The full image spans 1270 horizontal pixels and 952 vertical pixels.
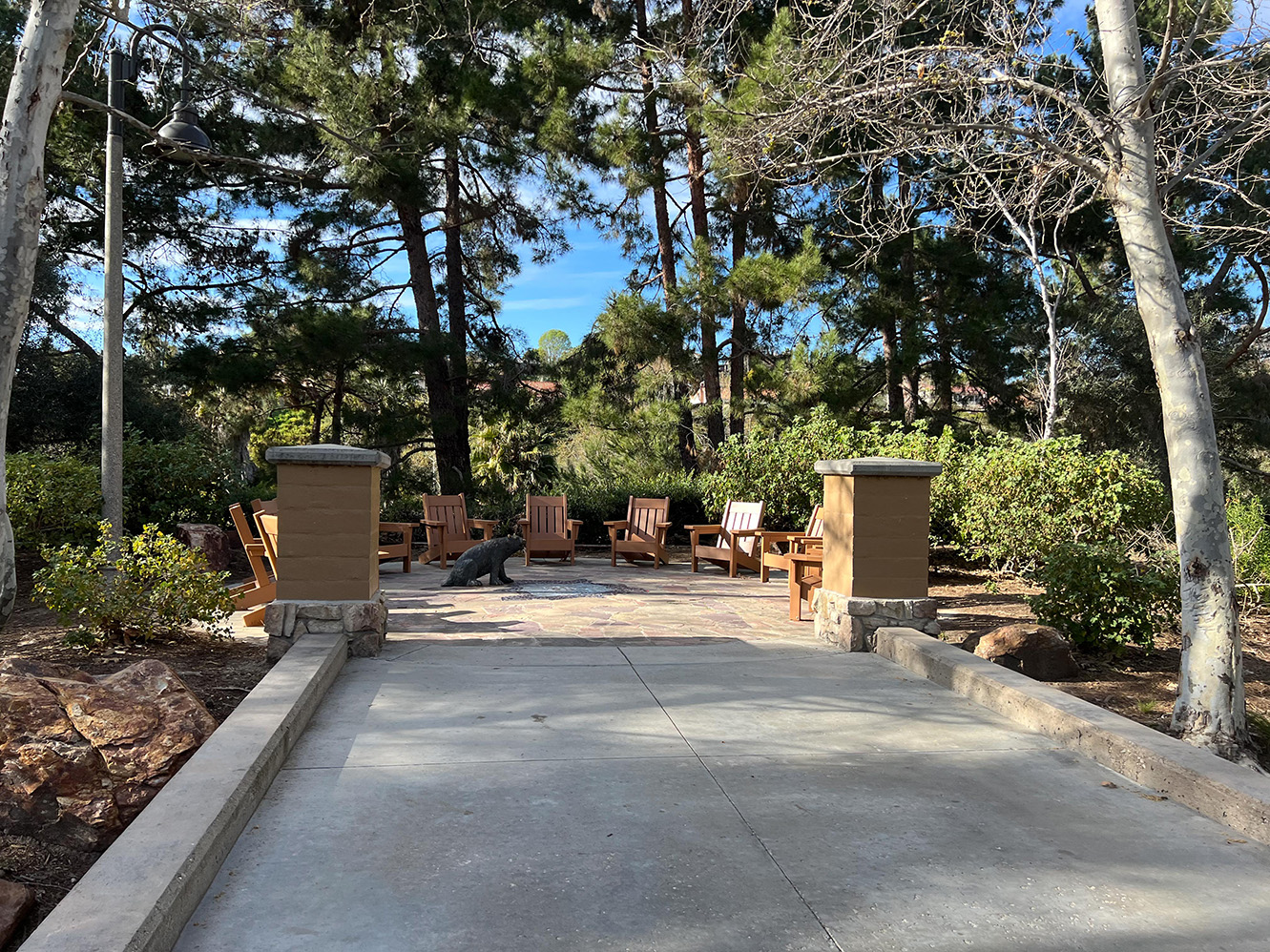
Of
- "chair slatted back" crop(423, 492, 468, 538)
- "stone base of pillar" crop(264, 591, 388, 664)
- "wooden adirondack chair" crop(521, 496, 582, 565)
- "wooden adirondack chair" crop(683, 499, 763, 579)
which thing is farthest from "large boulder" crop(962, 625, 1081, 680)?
"chair slatted back" crop(423, 492, 468, 538)

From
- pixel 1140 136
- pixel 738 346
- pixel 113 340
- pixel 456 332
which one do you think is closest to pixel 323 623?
pixel 113 340

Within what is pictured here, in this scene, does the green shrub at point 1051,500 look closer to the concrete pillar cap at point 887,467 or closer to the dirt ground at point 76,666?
the concrete pillar cap at point 887,467

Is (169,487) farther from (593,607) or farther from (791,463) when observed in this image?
(791,463)

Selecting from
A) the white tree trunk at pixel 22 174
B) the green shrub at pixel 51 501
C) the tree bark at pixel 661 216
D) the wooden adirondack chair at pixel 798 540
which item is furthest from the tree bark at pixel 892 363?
the white tree trunk at pixel 22 174

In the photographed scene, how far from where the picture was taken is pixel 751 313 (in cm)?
1623

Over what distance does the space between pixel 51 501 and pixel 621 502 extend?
25.3 feet

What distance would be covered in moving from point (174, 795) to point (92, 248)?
56.4ft

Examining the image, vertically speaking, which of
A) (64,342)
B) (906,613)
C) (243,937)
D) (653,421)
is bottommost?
(243,937)

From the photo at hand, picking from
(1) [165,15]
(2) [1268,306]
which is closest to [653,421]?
(1) [165,15]

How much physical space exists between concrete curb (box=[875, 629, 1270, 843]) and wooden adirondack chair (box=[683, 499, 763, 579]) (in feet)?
17.5

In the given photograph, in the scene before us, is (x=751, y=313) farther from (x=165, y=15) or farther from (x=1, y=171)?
(x=1, y=171)

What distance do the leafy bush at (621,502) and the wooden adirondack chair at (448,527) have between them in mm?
2747

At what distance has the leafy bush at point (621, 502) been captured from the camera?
1418 centimetres

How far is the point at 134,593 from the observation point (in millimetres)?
5254
